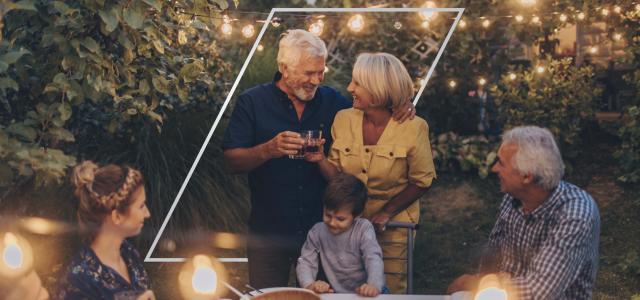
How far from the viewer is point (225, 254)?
6902 millimetres

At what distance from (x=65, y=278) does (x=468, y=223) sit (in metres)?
5.36

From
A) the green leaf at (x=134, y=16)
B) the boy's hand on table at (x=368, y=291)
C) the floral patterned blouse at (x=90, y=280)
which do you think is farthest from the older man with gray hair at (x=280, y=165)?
the floral patterned blouse at (x=90, y=280)

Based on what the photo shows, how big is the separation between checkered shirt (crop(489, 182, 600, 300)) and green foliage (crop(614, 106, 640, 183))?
3.83 m

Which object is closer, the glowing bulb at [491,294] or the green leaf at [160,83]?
the glowing bulb at [491,294]

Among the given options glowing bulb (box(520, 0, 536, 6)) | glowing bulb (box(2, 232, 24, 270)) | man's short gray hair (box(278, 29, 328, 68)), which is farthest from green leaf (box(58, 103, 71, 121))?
glowing bulb (box(520, 0, 536, 6))

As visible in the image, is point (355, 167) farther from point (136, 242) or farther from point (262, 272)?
point (136, 242)

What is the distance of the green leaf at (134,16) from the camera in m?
3.93

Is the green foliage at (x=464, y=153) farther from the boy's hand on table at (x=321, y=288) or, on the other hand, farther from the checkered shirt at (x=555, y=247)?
the boy's hand on table at (x=321, y=288)

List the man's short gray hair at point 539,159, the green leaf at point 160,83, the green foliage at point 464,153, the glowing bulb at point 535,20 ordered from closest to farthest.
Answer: the man's short gray hair at point 539,159 → the green leaf at point 160,83 → the glowing bulb at point 535,20 → the green foliage at point 464,153

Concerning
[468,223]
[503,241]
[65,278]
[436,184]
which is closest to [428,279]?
[468,223]

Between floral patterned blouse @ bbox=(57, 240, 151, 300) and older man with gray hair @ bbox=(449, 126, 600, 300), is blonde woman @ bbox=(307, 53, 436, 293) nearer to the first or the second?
older man with gray hair @ bbox=(449, 126, 600, 300)

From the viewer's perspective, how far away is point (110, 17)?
390 centimetres

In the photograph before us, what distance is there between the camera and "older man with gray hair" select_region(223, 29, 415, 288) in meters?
4.00

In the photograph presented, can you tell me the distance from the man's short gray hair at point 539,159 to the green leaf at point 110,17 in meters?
1.76
